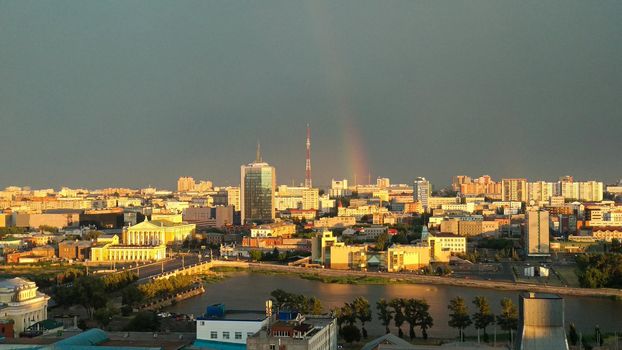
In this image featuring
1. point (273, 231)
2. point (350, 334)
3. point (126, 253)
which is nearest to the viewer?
point (350, 334)

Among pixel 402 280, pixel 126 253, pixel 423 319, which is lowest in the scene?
pixel 402 280

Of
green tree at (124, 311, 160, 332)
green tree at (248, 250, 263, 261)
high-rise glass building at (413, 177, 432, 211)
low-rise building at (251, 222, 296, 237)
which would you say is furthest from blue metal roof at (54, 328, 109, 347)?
high-rise glass building at (413, 177, 432, 211)

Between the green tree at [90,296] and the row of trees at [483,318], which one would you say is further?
the green tree at [90,296]

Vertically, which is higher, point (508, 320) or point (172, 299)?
point (508, 320)

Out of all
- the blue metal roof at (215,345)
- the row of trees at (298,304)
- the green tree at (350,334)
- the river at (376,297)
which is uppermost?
the blue metal roof at (215,345)

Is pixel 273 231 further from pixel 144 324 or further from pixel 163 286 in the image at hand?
pixel 144 324

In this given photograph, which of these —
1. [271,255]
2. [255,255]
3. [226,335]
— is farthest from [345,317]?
[271,255]

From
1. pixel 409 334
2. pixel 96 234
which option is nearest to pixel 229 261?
pixel 96 234

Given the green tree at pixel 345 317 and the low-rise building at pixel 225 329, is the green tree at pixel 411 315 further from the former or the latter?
the low-rise building at pixel 225 329

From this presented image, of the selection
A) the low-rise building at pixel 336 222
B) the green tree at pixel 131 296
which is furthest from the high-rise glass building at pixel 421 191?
the green tree at pixel 131 296
